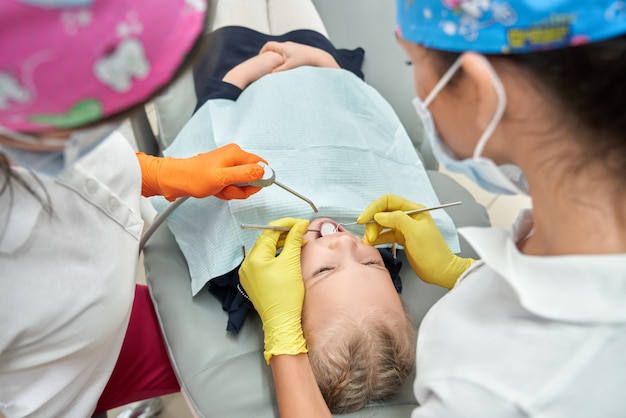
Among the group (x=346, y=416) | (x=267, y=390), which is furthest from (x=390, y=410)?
(x=267, y=390)

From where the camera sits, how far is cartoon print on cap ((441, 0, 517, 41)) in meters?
0.53

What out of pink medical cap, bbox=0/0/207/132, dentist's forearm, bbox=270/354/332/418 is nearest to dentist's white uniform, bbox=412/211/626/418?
dentist's forearm, bbox=270/354/332/418

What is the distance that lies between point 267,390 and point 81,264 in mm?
506

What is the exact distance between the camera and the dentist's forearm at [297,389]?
38.3 inches

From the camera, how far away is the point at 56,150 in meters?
0.55

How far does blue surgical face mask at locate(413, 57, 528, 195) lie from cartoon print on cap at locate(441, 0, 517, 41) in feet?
0.14

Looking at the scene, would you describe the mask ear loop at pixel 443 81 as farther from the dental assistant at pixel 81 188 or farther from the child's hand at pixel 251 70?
the child's hand at pixel 251 70

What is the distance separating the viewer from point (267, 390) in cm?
114

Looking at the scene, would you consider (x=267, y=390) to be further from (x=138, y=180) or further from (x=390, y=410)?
(x=138, y=180)

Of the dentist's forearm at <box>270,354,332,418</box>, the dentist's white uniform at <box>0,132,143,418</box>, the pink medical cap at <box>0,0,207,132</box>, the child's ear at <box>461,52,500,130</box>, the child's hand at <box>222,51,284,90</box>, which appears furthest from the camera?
the child's hand at <box>222,51,284,90</box>

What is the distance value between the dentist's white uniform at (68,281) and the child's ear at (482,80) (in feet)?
2.00

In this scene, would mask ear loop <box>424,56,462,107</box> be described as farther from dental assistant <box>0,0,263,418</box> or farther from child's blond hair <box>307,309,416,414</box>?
child's blond hair <box>307,309,416,414</box>

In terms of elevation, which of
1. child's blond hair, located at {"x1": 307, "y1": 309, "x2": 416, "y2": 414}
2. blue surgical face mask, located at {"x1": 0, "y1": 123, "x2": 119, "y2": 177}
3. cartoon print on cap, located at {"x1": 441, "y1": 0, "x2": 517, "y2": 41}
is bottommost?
→ child's blond hair, located at {"x1": 307, "y1": 309, "x2": 416, "y2": 414}

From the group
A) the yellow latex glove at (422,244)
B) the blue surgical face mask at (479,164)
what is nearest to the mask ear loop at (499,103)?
the blue surgical face mask at (479,164)
